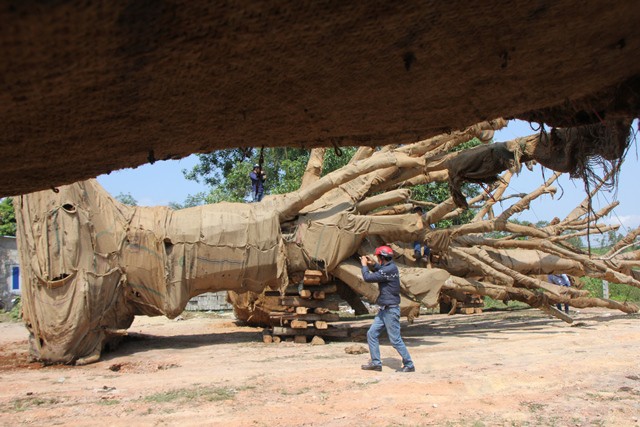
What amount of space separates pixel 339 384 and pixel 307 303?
383 centimetres

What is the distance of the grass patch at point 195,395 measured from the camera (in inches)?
227

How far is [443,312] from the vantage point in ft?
52.1

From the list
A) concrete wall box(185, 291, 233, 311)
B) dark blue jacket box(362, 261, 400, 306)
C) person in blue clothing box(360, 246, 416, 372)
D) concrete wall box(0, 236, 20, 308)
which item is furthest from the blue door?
dark blue jacket box(362, 261, 400, 306)

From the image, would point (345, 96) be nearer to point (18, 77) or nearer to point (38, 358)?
point (18, 77)

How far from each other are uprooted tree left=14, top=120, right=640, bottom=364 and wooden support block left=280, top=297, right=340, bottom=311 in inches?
15.2

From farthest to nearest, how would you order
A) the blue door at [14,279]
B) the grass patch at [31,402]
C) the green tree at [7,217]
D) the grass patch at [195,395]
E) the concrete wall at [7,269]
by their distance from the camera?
the green tree at [7,217] < the blue door at [14,279] < the concrete wall at [7,269] < the grass patch at [195,395] < the grass patch at [31,402]

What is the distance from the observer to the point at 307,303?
10.1 metres

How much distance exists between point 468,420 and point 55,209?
6432 millimetres

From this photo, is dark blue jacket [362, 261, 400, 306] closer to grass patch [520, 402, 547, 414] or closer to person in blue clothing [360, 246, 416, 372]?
person in blue clothing [360, 246, 416, 372]

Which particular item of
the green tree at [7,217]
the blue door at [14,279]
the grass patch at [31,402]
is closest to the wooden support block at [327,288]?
the grass patch at [31,402]

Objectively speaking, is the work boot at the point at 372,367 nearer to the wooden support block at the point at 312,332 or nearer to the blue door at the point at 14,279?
the wooden support block at the point at 312,332

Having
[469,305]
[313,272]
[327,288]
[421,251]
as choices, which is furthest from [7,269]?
[469,305]

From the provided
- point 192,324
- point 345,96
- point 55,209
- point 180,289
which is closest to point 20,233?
point 55,209

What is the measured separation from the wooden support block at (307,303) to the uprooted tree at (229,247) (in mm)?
387
